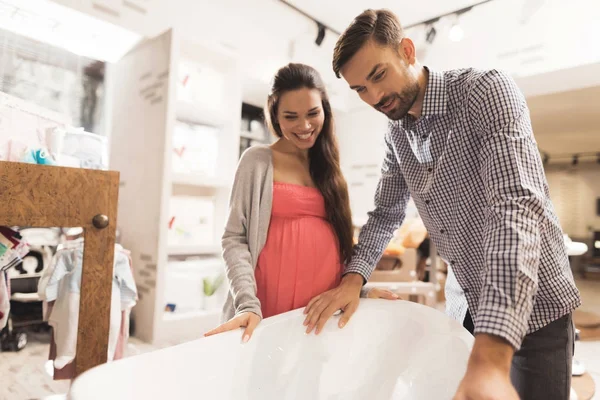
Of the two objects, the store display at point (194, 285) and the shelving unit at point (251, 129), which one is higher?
the shelving unit at point (251, 129)

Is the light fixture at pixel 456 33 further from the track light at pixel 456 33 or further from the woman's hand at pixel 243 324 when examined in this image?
the woman's hand at pixel 243 324

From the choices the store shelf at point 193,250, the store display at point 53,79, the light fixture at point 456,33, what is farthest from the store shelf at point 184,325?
the light fixture at point 456,33

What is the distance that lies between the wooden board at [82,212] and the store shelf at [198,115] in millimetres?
1541

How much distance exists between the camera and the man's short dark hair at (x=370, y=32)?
82cm

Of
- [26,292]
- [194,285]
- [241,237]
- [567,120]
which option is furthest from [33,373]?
[567,120]

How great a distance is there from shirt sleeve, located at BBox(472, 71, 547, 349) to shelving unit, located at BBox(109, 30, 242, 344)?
1793 mm

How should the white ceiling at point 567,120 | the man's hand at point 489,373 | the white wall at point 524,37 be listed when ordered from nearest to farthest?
the man's hand at point 489,373
the white wall at point 524,37
the white ceiling at point 567,120

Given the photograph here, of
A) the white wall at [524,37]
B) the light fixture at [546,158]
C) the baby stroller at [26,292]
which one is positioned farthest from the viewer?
the light fixture at [546,158]

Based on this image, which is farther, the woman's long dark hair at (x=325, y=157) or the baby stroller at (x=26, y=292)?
the baby stroller at (x=26, y=292)

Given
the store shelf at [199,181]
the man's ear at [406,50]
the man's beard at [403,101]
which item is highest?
the man's ear at [406,50]

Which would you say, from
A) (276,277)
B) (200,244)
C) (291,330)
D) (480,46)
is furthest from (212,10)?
(291,330)

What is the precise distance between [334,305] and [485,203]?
1.24 ft

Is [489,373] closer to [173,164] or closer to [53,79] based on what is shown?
[173,164]

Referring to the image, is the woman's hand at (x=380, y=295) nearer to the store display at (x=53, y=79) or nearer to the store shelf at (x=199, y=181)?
the store shelf at (x=199, y=181)
